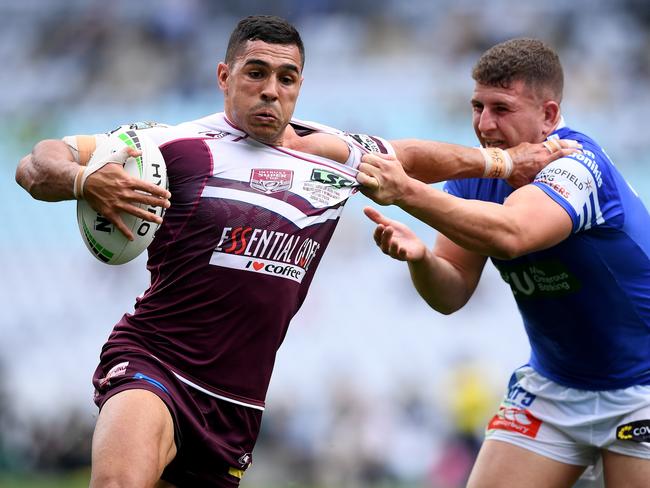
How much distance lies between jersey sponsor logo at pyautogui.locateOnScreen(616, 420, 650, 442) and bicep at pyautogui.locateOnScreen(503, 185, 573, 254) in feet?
3.46

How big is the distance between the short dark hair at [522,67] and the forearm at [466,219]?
0.96 metres

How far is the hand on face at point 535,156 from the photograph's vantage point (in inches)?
219

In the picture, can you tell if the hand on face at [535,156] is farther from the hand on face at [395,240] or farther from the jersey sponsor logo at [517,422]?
the jersey sponsor logo at [517,422]

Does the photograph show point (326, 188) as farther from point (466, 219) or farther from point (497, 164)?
point (497, 164)

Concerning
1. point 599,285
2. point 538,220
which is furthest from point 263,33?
point 599,285

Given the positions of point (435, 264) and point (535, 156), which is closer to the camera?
point (535, 156)

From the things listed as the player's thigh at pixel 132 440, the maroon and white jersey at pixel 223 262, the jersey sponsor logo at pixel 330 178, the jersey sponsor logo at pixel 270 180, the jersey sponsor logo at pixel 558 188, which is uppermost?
the jersey sponsor logo at pixel 558 188

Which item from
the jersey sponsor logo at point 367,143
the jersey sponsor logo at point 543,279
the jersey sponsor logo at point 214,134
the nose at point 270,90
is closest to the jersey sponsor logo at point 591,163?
the jersey sponsor logo at point 543,279

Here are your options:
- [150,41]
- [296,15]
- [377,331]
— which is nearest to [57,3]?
[150,41]

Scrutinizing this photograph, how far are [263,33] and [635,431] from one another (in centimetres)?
282

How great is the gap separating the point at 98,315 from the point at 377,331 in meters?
3.93

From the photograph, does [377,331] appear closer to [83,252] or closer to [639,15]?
[83,252]

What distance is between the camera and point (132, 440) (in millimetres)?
4477

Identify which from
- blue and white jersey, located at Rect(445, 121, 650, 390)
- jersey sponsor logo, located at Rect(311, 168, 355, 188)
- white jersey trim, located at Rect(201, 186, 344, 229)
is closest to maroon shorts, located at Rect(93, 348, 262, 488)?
white jersey trim, located at Rect(201, 186, 344, 229)
